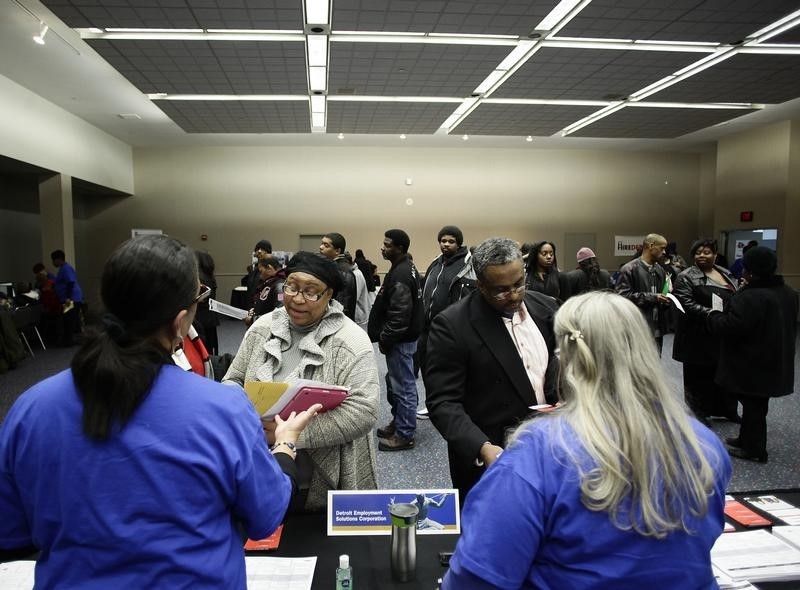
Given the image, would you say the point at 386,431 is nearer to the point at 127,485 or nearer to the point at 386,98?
the point at 127,485

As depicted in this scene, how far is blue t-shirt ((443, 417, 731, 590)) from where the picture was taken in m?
0.85

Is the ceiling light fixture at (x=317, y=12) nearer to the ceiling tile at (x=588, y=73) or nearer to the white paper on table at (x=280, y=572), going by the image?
the ceiling tile at (x=588, y=73)

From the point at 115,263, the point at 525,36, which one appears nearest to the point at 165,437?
the point at 115,263

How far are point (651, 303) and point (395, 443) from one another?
266cm

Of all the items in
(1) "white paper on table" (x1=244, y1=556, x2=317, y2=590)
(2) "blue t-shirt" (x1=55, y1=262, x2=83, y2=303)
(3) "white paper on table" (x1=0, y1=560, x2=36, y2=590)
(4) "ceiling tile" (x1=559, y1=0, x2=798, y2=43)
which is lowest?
(1) "white paper on table" (x1=244, y1=556, x2=317, y2=590)

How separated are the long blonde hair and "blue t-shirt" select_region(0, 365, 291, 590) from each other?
0.61 metres

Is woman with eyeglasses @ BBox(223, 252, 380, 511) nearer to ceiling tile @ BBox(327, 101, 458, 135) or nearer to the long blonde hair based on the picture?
the long blonde hair

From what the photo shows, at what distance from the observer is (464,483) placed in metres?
2.05

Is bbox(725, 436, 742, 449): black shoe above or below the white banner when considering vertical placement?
below

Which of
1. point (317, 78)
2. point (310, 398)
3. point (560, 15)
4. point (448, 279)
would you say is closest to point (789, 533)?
point (310, 398)

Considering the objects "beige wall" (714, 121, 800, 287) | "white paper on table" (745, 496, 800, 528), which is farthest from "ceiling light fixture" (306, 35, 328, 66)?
"beige wall" (714, 121, 800, 287)

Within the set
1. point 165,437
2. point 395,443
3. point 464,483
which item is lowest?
point 395,443

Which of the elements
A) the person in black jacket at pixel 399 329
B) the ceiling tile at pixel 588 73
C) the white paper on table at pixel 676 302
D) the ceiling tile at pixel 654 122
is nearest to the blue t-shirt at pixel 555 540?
the person in black jacket at pixel 399 329

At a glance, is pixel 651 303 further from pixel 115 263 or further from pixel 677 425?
pixel 115 263
